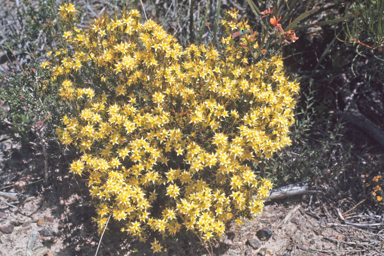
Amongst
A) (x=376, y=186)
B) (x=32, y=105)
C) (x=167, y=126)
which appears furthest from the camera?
(x=376, y=186)

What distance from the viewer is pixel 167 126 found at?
2.47m

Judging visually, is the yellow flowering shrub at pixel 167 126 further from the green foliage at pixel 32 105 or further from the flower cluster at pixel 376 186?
the flower cluster at pixel 376 186

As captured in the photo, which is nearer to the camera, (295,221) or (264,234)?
(264,234)

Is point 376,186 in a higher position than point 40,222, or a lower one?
lower

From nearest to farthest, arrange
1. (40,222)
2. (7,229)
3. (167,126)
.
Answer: (167,126), (7,229), (40,222)

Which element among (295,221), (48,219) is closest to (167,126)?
(48,219)

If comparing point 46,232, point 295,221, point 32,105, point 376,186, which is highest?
point 32,105

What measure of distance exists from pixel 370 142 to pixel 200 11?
264 cm

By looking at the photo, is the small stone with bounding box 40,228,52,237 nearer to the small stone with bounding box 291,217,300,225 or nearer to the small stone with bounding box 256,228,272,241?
the small stone with bounding box 256,228,272,241

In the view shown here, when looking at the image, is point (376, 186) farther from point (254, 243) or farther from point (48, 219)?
point (48, 219)

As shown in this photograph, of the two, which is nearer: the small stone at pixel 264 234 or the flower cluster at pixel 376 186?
the small stone at pixel 264 234

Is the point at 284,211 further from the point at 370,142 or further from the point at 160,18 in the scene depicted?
the point at 160,18

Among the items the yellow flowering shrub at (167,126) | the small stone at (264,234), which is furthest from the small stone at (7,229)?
the small stone at (264,234)

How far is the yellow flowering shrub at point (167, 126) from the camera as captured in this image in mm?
2322
